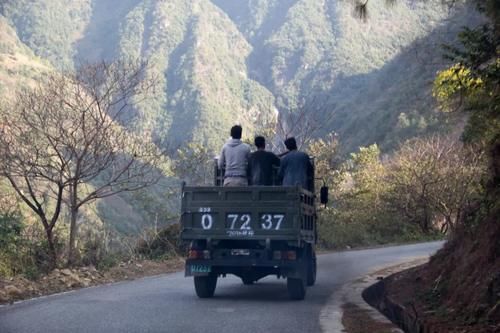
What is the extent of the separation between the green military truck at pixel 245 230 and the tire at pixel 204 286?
2 cm

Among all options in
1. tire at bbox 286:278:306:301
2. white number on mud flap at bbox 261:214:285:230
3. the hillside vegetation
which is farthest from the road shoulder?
the hillside vegetation

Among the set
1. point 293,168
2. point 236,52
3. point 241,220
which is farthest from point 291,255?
point 236,52

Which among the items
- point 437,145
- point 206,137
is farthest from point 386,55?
point 437,145

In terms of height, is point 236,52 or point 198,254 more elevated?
point 236,52

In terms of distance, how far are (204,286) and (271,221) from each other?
167cm

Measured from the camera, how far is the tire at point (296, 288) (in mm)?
12484

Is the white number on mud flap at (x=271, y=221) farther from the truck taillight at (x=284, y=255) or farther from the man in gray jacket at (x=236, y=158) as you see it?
the man in gray jacket at (x=236, y=158)

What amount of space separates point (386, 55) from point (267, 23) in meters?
30.9

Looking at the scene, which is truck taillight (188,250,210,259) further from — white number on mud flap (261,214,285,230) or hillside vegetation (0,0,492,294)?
hillside vegetation (0,0,492,294)

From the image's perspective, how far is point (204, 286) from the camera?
1265 cm

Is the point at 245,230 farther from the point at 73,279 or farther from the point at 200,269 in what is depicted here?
the point at 73,279

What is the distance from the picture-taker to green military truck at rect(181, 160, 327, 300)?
39.6 feet

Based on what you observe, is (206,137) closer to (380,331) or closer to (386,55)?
(386,55)

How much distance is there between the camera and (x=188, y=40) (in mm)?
122625
